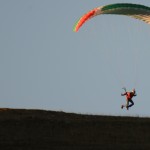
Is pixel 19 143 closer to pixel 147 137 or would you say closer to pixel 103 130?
pixel 103 130

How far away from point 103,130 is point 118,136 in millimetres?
868

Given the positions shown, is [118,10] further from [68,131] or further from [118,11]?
[68,131]

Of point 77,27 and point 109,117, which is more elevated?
point 77,27

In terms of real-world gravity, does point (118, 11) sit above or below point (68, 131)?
above

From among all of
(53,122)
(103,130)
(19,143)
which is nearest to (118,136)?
(103,130)

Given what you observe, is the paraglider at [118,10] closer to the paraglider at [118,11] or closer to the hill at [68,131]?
the paraglider at [118,11]

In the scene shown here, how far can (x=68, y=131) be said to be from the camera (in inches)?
1190

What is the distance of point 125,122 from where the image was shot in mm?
32281

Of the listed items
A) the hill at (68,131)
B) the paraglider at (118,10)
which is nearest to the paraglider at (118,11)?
the paraglider at (118,10)

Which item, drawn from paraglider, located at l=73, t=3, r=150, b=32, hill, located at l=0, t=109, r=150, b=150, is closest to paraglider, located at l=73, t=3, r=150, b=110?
paraglider, located at l=73, t=3, r=150, b=32

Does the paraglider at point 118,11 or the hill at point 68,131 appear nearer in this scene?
the hill at point 68,131

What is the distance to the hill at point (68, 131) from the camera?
1120 inches

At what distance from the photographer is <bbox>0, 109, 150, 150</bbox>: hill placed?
28.5m

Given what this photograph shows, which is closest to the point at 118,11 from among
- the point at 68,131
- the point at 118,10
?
the point at 118,10
